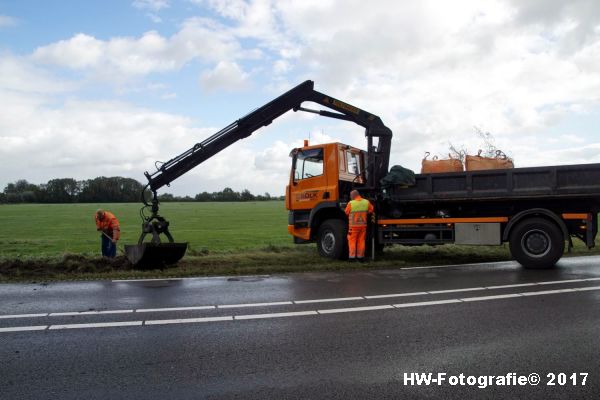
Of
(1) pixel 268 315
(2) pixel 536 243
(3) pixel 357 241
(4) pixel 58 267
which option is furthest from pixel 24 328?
(2) pixel 536 243

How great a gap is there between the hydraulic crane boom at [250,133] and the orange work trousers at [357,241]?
4.66 ft

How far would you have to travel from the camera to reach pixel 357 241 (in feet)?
36.6

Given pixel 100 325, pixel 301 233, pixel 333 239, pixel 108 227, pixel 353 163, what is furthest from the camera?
pixel 301 233

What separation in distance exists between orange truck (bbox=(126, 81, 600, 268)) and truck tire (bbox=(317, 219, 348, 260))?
0.08ft

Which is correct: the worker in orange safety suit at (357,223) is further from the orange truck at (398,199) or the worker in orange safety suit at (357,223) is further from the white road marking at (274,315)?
the white road marking at (274,315)

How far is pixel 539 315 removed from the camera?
5855 mm

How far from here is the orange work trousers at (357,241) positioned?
11.0 meters

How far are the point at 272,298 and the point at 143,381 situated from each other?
3.28 m

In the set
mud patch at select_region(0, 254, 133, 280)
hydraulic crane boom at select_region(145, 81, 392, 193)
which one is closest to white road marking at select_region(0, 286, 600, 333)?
mud patch at select_region(0, 254, 133, 280)

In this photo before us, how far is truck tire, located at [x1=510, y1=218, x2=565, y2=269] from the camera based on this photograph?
979 centimetres

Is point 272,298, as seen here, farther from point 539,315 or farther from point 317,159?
point 317,159

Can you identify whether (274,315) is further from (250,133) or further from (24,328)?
(250,133)

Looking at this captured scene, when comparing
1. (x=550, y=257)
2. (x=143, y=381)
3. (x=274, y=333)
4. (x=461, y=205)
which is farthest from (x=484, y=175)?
(x=143, y=381)

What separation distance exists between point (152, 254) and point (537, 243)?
306 inches
